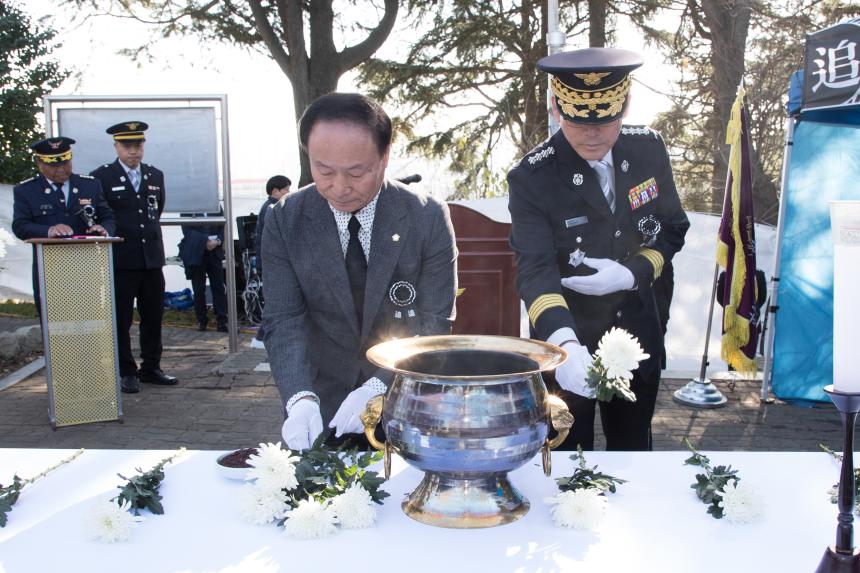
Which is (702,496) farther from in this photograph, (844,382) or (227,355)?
(227,355)

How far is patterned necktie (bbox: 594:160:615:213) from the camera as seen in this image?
7.79 ft

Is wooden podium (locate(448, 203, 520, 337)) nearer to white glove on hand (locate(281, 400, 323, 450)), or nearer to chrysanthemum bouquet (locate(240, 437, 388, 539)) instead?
white glove on hand (locate(281, 400, 323, 450))

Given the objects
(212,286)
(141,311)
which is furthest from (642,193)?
(212,286)

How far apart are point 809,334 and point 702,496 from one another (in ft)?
14.6

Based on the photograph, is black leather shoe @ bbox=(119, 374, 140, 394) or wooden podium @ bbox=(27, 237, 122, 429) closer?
wooden podium @ bbox=(27, 237, 122, 429)

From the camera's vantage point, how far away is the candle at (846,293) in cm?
99

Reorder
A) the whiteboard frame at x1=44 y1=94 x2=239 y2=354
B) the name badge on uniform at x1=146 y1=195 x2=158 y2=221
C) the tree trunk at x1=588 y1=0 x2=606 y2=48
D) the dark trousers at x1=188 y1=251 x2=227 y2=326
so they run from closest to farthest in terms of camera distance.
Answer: the name badge on uniform at x1=146 y1=195 x2=158 y2=221
the whiteboard frame at x1=44 y1=94 x2=239 y2=354
the dark trousers at x1=188 y1=251 x2=227 y2=326
the tree trunk at x1=588 y1=0 x2=606 y2=48

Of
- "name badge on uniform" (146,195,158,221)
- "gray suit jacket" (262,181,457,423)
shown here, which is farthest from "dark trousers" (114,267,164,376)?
"gray suit jacket" (262,181,457,423)

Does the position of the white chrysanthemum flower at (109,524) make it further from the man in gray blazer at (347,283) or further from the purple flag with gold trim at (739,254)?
the purple flag with gold trim at (739,254)

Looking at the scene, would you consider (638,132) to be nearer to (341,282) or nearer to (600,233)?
(600,233)

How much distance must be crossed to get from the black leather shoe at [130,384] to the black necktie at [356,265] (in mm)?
4433

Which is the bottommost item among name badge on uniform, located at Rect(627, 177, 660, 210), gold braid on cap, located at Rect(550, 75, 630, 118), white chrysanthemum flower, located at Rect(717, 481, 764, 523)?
white chrysanthemum flower, located at Rect(717, 481, 764, 523)

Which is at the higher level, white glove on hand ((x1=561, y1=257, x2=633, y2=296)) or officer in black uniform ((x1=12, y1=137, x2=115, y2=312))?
officer in black uniform ((x1=12, y1=137, x2=115, y2=312))

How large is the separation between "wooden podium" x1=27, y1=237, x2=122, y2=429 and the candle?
466cm
